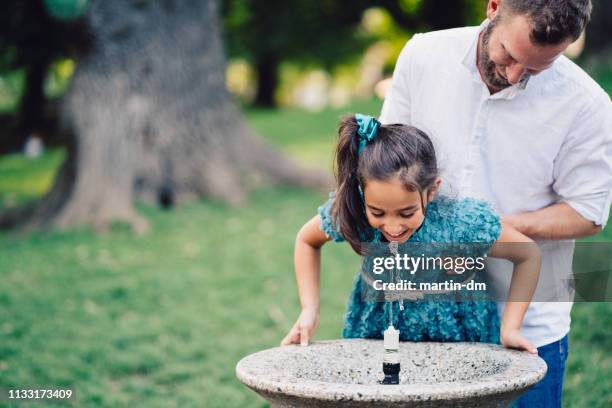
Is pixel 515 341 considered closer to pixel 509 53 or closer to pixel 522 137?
pixel 522 137

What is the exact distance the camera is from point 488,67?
2469mm

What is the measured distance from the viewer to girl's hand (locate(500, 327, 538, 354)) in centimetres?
223

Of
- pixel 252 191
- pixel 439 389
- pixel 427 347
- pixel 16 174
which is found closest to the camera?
pixel 439 389

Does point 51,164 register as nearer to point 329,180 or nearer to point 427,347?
point 329,180

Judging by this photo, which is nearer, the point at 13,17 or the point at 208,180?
the point at 208,180

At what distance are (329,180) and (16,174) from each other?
16.7ft

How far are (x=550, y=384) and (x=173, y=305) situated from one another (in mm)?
3919

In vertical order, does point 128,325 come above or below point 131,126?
below

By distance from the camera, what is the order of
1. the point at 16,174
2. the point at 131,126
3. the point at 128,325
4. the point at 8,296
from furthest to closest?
the point at 16,174 < the point at 131,126 < the point at 8,296 < the point at 128,325

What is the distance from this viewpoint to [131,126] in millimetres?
8398

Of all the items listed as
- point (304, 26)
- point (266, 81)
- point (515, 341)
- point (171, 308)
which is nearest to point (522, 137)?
point (515, 341)

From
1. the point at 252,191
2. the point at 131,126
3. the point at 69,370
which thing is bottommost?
the point at 69,370

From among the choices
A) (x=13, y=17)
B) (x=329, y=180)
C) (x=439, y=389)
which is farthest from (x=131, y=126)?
(x=439, y=389)

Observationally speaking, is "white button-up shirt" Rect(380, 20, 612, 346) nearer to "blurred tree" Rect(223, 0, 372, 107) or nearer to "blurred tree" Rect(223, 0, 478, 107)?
"blurred tree" Rect(223, 0, 478, 107)
